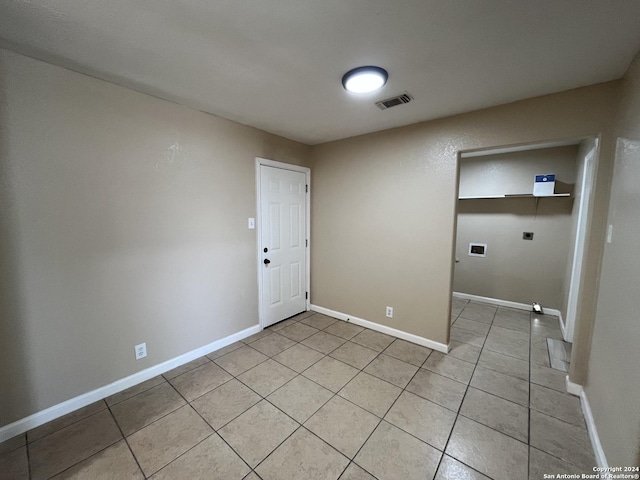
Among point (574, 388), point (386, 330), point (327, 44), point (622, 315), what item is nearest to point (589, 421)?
point (574, 388)

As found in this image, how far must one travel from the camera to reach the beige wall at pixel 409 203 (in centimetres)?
195

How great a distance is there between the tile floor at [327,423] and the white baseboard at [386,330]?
10 cm

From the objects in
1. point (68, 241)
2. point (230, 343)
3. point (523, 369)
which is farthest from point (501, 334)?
point (68, 241)

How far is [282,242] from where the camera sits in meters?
3.35

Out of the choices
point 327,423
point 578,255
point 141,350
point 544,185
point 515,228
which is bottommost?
point 327,423

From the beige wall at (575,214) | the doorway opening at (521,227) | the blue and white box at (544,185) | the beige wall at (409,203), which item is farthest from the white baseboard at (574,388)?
the blue and white box at (544,185)

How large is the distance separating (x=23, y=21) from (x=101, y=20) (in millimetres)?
421

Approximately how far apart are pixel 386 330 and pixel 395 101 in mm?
2514

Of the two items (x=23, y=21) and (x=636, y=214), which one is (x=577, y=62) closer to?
(x=636, y=214)

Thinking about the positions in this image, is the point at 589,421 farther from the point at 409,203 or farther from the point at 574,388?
the point at 409,203

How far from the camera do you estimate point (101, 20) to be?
1.29m

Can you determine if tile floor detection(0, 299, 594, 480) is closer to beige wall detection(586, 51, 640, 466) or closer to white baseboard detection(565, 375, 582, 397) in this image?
white baseboard detection(565, 375, 582, 397)

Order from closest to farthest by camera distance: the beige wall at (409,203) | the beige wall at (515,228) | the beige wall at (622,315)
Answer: the beige wall at (622,315), the beige wall at (409,203), the beige wall at (515,228)

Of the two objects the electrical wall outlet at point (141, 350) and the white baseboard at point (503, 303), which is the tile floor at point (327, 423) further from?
the white baseboard at point (503, 303)
